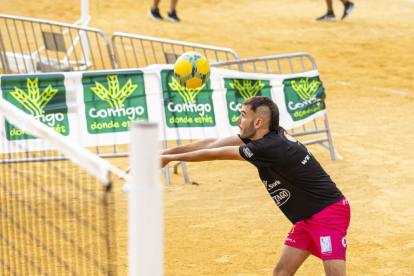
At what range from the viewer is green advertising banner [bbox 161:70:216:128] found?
30.7 feet

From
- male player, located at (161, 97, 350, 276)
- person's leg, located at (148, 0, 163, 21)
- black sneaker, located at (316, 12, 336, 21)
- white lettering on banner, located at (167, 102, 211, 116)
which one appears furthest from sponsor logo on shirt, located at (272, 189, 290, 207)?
black sneaker, located at (316, 12, 336, 21)

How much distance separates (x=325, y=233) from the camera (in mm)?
5293

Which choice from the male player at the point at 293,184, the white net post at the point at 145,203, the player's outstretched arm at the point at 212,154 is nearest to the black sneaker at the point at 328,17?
the male player at the point at 293,184

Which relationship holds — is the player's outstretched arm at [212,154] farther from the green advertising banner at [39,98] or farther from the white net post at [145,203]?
the green advertising banner at [39,98]

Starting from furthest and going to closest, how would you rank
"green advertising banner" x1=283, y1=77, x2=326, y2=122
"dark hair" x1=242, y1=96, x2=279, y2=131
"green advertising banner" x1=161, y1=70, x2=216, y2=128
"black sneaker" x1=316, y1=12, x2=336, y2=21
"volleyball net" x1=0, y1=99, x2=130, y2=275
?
"black sneaker" x1=316, y1=12, x2=336, y2=21 < "green advertising banner" x1=283, y1=77, x2=326, y2=122 < "green advertising banner" x1=161, y1=70, x2=216, y2=128 < "volleyball net" x1=0, y1=99, x2=130, y2=275 < "dark hair" x1=242, y1=96, x2=279, y2=131

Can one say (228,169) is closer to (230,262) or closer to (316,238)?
(230,262)

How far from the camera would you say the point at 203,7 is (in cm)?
2309

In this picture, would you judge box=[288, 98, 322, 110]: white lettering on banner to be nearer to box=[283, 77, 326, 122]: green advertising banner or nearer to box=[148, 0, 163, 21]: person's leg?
box=[283, 77, 326, 122]: green advertising banner

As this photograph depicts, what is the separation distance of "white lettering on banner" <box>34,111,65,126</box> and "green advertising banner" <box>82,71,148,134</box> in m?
A: 0.34

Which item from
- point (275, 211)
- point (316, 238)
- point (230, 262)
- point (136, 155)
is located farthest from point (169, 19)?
point (136, 155)

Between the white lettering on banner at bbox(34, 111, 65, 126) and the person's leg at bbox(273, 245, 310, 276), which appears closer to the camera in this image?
the person's leg at bbox(273, 245, 310, 276)

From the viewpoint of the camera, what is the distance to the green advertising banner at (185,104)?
9344 mm

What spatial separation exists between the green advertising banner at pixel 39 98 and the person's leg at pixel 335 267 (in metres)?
4.79

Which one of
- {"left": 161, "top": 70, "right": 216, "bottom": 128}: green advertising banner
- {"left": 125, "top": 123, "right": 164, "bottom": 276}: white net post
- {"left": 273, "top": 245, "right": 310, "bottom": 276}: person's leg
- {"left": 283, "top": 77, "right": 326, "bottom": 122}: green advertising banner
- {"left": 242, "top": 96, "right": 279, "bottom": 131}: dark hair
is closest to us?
{"left": 125, "top": 123, "right": 164, "bottom": 276}: white net post
